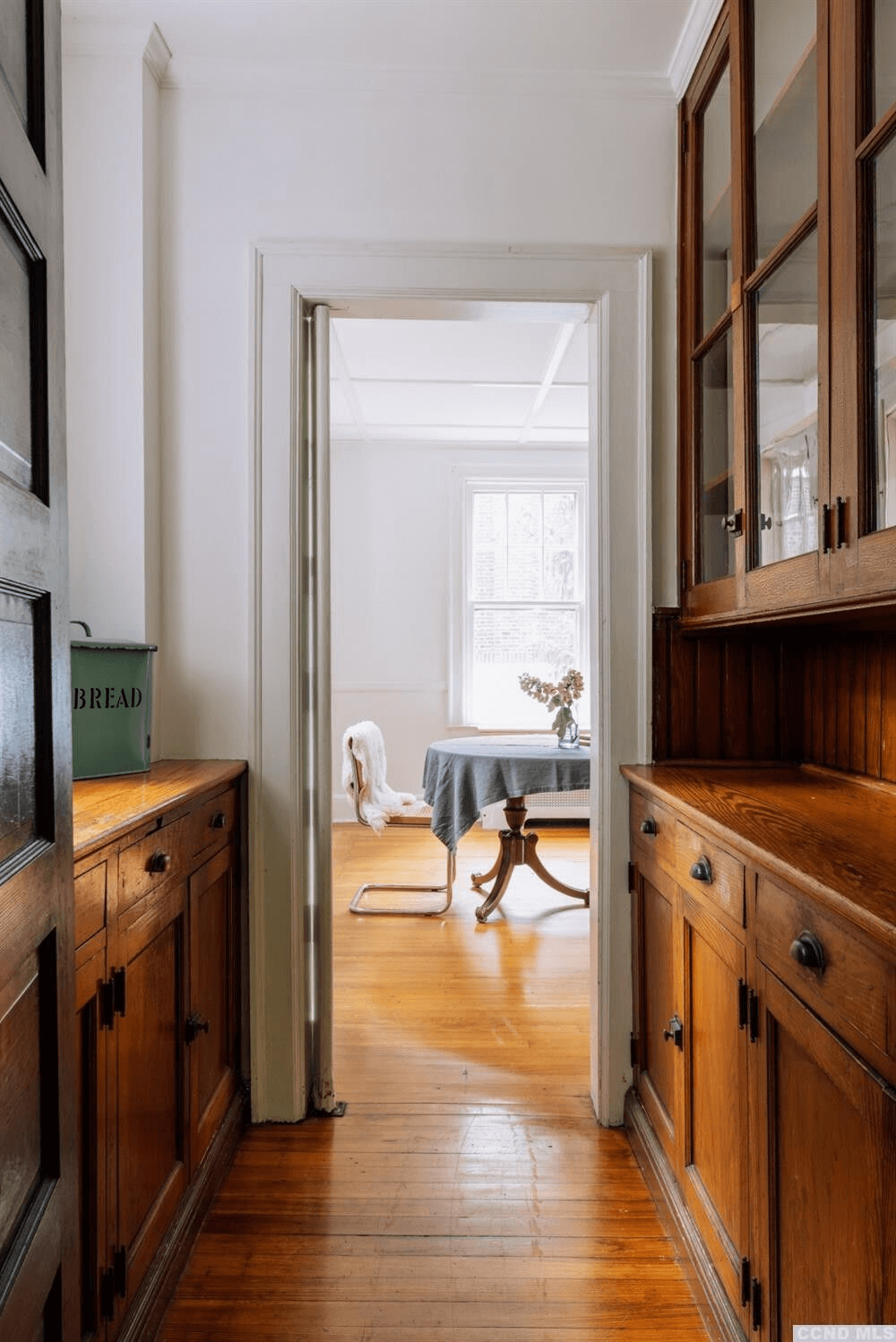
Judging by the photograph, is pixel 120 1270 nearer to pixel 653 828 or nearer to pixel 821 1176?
pixel 821 1176

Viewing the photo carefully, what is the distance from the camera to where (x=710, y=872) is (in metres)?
1.49

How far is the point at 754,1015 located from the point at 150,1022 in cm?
102

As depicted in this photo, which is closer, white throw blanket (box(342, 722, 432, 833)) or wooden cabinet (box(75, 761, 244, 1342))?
wooden cabinet (box(75, 761, 244, 1342))

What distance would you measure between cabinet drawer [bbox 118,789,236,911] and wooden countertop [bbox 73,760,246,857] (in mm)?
49

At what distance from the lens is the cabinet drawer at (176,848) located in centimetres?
140

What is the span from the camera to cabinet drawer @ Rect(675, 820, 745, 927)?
1365mm

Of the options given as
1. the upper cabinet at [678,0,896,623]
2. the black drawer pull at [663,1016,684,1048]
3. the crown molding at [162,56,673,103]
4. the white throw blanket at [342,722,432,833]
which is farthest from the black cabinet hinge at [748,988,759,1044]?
the white throw blanket at [342,722,432,833]

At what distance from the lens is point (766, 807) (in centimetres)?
156

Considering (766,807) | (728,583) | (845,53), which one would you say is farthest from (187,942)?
(845,53)

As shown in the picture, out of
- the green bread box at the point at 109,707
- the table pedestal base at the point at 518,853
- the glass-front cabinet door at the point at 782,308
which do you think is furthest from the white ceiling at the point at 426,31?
the table pedestal base at the point at 518,853

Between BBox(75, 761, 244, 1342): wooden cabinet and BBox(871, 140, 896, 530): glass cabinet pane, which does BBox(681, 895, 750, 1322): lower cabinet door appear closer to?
BBox(871, 140, 896, 530): glass cabinet pane

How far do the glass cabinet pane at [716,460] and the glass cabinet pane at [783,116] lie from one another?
0.93 ft

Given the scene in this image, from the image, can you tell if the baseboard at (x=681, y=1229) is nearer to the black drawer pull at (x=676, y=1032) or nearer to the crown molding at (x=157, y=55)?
the black drawer pull at (x=676, y=1032)

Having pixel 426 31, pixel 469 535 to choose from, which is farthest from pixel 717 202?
pixel 469 535
